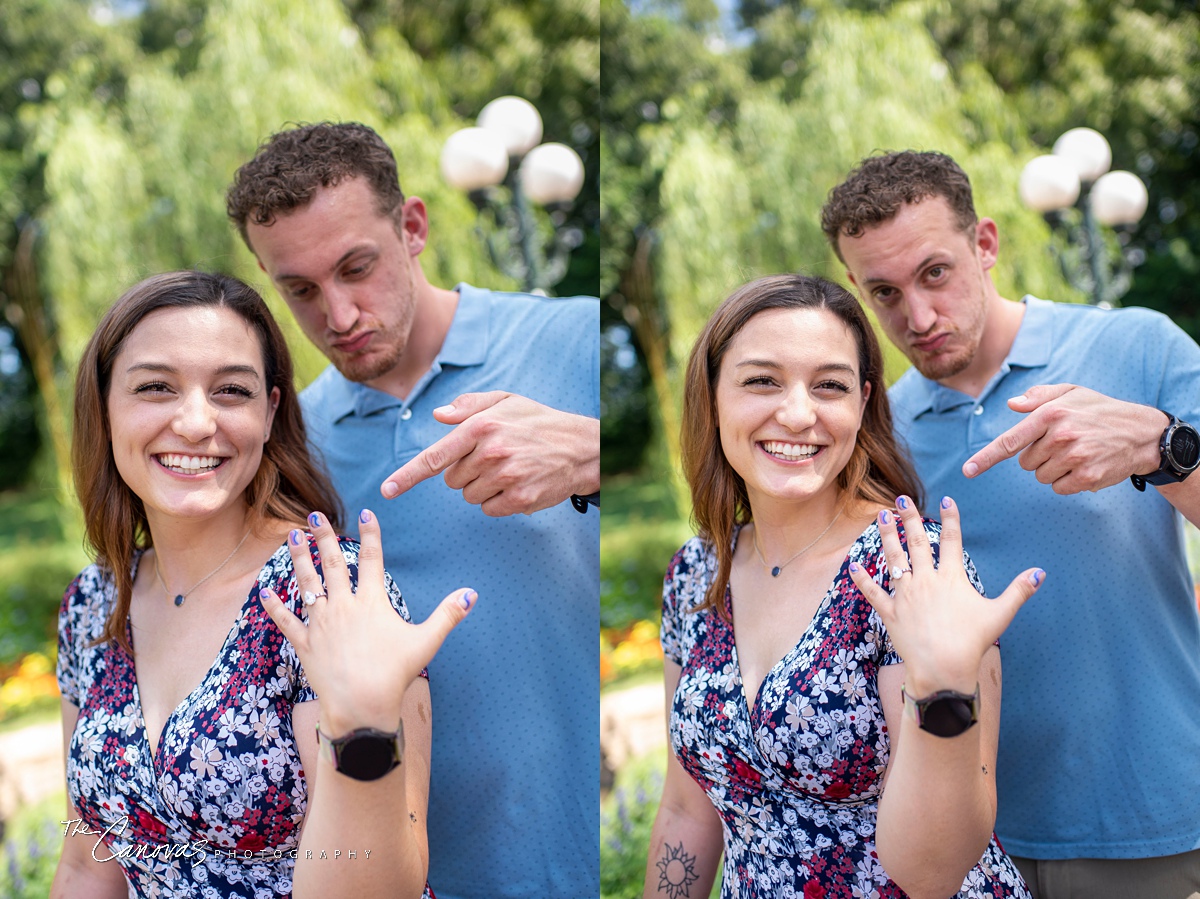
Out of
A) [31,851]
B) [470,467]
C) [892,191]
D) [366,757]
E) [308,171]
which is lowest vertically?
[31,851]

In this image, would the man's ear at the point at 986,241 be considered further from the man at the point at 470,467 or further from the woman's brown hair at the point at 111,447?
the woman's brown hair at the point at 111,447

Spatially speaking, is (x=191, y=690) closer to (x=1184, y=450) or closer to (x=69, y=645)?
(x=69, y=645)

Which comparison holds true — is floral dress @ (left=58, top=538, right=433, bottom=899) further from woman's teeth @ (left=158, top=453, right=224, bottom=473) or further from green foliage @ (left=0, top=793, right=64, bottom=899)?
green foliage @ (left=0, top=793, right=64, bottom=899)

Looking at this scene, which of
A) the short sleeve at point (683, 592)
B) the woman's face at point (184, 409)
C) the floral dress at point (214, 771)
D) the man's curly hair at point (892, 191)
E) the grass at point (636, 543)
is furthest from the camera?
the grass at point (636, 543)

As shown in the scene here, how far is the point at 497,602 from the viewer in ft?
6.93

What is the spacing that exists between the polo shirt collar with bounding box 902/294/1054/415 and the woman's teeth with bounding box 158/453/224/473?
139 cm

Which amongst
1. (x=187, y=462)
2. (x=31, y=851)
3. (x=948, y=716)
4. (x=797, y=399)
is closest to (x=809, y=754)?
(x=948, y=716)

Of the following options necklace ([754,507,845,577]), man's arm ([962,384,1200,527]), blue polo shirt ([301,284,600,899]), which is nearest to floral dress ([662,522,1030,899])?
necklace ([754,507,845,577])

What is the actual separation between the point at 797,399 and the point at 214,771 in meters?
1.19

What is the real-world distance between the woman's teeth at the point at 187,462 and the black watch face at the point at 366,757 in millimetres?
600

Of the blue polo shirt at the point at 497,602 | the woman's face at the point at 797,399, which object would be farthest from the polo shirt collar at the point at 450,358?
the woman's face at the point at 797,399

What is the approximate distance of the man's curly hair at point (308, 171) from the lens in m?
1.96

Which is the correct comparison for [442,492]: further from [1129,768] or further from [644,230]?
[1129,768]

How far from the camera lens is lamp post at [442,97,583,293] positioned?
87.6 inches
